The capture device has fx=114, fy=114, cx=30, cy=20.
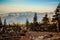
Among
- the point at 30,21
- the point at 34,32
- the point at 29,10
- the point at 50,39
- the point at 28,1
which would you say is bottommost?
the point at 50,39

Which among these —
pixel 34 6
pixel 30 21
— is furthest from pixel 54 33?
pixel 34 6

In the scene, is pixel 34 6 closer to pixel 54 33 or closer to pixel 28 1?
pixel 28 1

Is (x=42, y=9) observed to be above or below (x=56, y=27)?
above

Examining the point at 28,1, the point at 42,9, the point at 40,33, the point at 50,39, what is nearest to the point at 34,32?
the point at 40,33

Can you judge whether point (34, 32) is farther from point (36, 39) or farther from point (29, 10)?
point (29, 10)

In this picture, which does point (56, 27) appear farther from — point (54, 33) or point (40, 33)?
point (40, 33)

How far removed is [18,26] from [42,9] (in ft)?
1.43

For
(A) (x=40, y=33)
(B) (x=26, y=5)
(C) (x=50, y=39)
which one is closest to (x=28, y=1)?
(B) (x=26, y=5)

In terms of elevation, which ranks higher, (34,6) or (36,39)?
(34,6)

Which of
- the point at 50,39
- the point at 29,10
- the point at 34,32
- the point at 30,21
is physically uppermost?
the point at 29,10

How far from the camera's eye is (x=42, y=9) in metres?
1.69

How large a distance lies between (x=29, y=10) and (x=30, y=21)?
0.54 feet

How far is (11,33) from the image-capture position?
165 centimetres

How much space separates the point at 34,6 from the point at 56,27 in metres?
0.45
